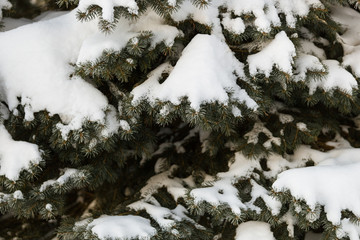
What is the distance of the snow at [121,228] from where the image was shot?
209 centimetres

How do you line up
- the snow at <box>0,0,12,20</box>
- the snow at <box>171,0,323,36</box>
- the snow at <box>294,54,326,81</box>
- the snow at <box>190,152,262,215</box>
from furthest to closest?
the snow at <box>0,0,12,20</box>, the snow at <box>294,54,326,81</box>, the snow at <box>171,0,323,36</box>, the snow at <box>190,152,262,215</box>

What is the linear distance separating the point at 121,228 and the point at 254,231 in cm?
91

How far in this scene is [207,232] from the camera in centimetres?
244

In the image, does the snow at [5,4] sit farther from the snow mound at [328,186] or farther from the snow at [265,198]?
the snow mound at [328,186]

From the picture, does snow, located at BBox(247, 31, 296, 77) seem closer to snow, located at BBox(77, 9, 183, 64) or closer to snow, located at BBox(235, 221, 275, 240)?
snow, located at BBox(77, 9, 183, 64)

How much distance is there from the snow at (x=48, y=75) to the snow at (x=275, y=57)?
1.04 meters

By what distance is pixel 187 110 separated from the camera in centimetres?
218

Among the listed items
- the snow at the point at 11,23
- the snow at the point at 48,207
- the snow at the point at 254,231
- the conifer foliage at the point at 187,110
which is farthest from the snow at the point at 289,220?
the snow at the point at 11,23

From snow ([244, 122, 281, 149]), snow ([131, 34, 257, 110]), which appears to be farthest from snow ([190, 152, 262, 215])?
snow ([131, 34, 257, 110])

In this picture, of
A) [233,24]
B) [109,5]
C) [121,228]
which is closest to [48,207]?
[121,228]

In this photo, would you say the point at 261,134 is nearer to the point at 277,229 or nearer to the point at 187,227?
the point at 277,229

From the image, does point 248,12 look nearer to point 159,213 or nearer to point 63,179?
point 159,213

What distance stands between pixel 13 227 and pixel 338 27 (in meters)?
3.25

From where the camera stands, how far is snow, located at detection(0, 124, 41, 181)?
7.82ft
